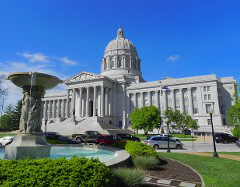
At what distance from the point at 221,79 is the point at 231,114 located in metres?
32.4

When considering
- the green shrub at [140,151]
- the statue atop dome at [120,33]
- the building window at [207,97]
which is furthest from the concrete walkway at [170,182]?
the statue atop dome at [120,33]

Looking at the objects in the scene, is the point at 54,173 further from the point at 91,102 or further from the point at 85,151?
the point at 91,102

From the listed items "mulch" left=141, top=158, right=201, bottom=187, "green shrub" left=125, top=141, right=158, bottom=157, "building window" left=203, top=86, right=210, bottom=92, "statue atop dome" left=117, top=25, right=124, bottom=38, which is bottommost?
"mulch" left=141, top=158, right=201, bottom=187

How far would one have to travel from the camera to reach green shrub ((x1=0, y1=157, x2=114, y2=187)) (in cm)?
484

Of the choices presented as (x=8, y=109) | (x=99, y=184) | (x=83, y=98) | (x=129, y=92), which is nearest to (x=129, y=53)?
(x=129, y=92)

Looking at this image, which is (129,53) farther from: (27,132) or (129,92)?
(27,132)

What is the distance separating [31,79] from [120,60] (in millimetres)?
91428

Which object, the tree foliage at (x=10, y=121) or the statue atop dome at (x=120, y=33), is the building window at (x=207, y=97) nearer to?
the statue atop dome at (x=120, y=33)

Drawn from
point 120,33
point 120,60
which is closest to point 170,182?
point 120,60

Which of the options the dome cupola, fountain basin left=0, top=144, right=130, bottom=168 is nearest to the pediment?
the dome cupola

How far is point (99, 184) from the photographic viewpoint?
5219mm

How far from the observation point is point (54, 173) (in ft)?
16.9

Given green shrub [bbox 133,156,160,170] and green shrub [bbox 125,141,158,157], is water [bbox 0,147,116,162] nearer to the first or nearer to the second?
green shrub [bbox 125,141,158,157]

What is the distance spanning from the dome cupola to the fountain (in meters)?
83.2
